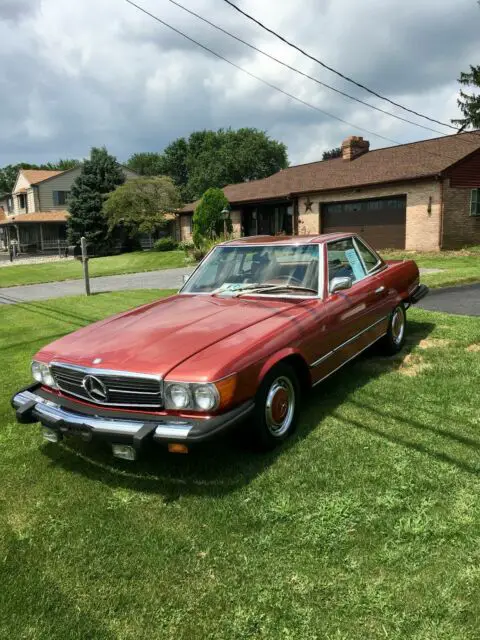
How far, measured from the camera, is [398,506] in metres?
2.89

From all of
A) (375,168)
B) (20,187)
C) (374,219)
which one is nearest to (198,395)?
(374,219)

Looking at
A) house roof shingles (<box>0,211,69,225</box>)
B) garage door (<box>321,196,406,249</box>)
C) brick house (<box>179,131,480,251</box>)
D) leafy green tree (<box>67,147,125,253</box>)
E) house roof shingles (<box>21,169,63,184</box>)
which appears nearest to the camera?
brick house (<box>179,131,480,251</box>)

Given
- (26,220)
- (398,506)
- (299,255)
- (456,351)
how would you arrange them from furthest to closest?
(26,220) → (456,351) → (299,255) → (398,506)

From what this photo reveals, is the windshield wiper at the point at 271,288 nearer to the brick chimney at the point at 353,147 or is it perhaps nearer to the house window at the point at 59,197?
the brick chimney at the point at 353,147

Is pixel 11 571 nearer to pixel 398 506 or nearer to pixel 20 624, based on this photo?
pixel 20 624

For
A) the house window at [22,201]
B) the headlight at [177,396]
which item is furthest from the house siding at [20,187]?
the headlight at [177,396]

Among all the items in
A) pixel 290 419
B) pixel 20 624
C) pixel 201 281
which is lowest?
pixel 20 624

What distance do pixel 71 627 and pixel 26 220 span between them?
44.0 m

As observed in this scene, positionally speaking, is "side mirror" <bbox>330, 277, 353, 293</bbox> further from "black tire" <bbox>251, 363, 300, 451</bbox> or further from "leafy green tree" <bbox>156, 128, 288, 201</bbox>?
"leafy green tree" <bbox>156, 128, 288, 201</bbox>

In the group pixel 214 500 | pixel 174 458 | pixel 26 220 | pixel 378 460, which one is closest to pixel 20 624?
pixel 214 500

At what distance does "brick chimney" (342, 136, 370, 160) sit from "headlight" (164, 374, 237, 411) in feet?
87.6

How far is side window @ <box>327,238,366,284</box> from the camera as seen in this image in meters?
4.80

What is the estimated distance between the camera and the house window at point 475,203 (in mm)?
20844

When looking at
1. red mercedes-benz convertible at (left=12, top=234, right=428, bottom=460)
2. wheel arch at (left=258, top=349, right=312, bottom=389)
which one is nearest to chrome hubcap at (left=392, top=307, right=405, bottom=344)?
red mercedes-benz convertible at (left=12, top=234, right=428, bottom=460)
